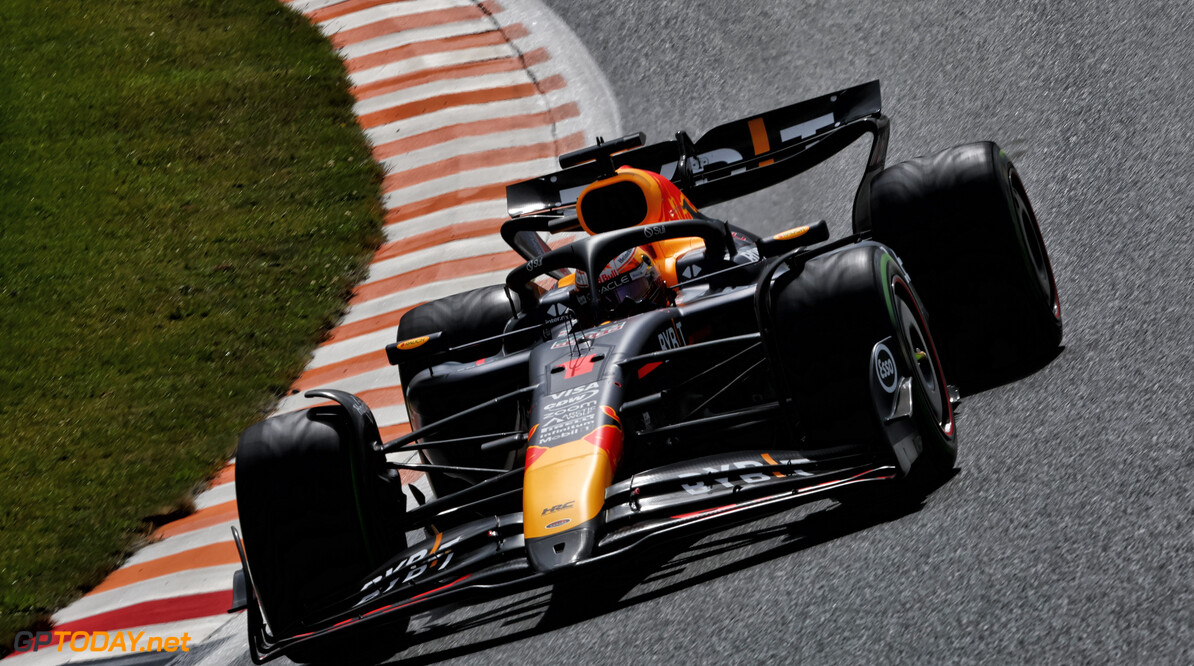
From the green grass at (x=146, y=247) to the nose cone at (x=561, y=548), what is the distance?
4517mm

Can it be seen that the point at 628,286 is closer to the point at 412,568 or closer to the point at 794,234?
the point at 794,234

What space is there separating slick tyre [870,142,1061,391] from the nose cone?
7.43 feet

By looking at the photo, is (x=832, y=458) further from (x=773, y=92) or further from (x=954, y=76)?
(x=773, y=92)

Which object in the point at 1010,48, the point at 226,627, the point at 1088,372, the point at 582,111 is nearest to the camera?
the point at 1088,372

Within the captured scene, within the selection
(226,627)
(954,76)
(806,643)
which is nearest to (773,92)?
(954,76)

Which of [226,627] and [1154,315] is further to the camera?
[226,627]

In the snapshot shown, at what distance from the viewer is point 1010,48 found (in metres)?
9.48

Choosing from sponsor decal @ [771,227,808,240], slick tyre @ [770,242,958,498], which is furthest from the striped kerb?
slick tyre @ [770,242,958,498]

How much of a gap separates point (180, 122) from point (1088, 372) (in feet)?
36.6

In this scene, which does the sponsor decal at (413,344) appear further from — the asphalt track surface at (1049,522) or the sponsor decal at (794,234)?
the sponsor decal at (794,234)

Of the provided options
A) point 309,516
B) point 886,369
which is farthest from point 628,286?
point 309,516

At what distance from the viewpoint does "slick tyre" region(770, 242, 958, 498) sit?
13.9 feet

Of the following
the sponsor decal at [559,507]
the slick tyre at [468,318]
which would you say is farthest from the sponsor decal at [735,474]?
the slick tyre at [468,318]

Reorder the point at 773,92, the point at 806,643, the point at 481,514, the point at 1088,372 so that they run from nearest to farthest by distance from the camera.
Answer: the point at 806,643
the point at 1088,372
the point at 481,514
the point at 773,92
